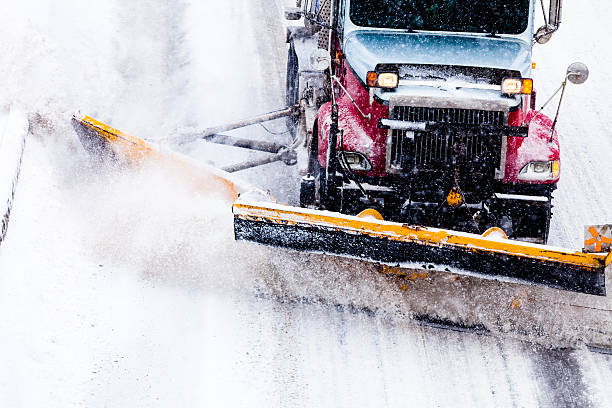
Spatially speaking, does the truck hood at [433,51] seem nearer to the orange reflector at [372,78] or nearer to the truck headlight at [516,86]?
the orange reflector at [372,78]

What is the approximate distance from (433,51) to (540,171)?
130 cm

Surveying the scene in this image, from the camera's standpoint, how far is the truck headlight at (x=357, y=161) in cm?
553

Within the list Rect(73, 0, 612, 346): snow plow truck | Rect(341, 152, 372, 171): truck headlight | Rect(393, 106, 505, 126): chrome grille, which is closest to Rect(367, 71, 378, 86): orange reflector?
Rect(73, 0, 612, 346): snow plow truck

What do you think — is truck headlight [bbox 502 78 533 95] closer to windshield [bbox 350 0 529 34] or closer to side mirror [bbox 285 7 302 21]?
windshield [bbox 350 0 529 34]

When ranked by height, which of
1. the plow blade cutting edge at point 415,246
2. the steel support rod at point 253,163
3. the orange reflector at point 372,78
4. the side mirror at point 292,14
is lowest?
the steel support rod at point 253,163

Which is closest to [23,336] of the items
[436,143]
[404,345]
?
[404,345]

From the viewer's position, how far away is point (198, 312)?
5324 millimetres

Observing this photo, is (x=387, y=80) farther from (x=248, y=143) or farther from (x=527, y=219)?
(x=248, y=143)

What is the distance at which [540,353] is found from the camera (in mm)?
5020

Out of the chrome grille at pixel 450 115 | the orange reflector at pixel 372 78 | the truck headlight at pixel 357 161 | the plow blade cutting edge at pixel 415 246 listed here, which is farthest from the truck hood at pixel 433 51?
the plow blade cutting edge at pixel 415 246

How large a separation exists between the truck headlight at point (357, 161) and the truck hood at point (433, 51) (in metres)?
0.68

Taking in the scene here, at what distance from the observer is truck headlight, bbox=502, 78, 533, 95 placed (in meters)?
5.24

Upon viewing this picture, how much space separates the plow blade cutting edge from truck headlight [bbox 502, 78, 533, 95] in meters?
1.30

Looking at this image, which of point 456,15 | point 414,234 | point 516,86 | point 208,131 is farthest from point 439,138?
point 208,131
